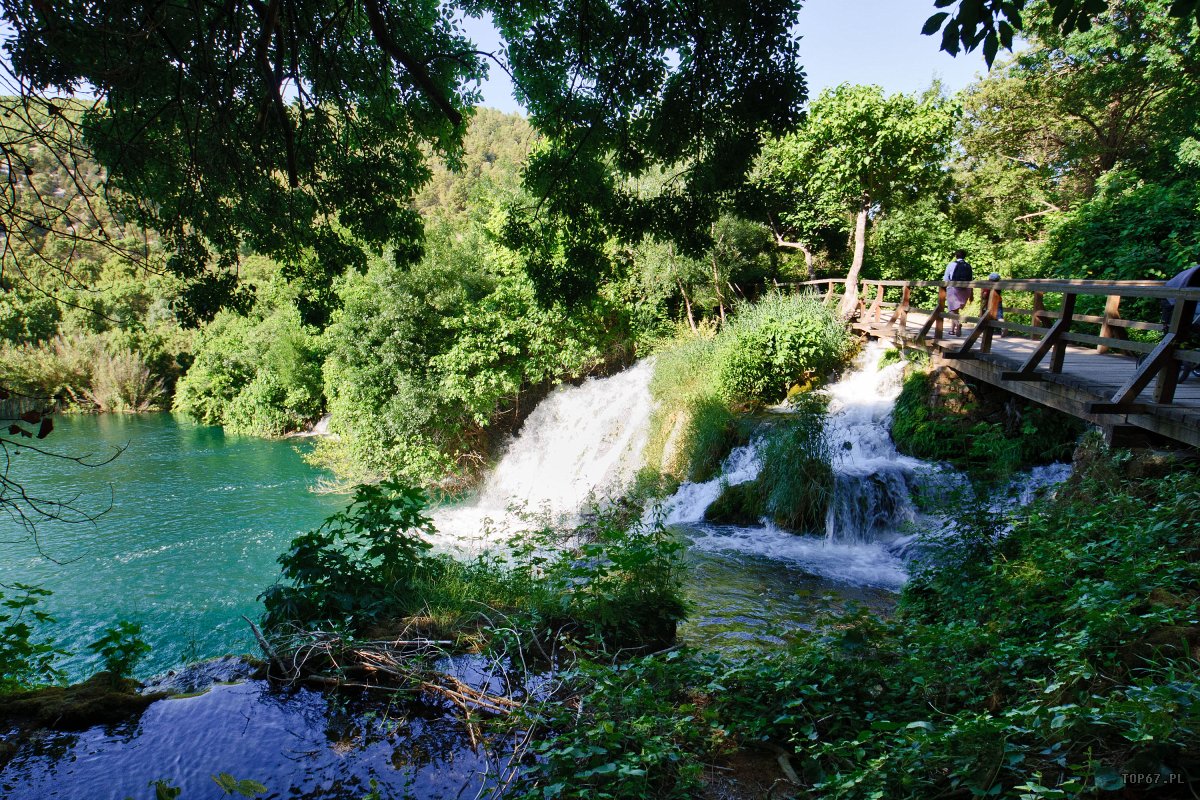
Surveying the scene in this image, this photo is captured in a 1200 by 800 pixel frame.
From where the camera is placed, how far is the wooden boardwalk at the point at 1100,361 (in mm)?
5117

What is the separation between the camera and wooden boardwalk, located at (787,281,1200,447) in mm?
5117

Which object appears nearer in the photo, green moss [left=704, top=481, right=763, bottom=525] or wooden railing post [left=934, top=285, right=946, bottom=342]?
wooden railing post [left=934, top=285, right=946, bottom=342]

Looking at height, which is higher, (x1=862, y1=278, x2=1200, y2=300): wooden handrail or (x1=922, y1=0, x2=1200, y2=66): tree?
(x1=922, y1=0, x2=1200, y2=66): tree

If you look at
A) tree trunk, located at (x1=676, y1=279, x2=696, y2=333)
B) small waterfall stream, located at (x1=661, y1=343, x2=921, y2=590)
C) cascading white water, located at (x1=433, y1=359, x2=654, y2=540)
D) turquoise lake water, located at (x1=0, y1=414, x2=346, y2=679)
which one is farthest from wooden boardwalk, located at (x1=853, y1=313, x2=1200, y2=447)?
turquoise lake water, located at (x1=0, y1=414, x2=346, y2=679)

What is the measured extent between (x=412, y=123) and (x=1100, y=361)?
8637 millimetres

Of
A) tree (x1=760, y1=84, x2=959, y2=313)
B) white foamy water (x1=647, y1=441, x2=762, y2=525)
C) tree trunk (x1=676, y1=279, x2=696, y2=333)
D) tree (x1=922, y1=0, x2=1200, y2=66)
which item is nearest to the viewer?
tree (x1=922, y1=0, x2=1200, y2=66)

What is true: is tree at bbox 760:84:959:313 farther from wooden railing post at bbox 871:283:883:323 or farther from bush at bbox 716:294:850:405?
bush at bbox 716:294:850:405

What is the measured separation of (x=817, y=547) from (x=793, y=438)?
1532 millimetres

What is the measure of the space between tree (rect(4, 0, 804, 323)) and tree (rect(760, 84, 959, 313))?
7.86 meters

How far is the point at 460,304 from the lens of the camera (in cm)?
1550

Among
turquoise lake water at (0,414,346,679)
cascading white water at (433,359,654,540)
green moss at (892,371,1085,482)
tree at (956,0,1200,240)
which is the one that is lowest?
turquoise lake water at (0,414,346,679)

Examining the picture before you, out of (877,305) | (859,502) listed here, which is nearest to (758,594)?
(859,502)

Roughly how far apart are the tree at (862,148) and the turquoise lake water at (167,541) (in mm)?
11722

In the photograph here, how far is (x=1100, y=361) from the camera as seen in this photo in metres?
8.05
